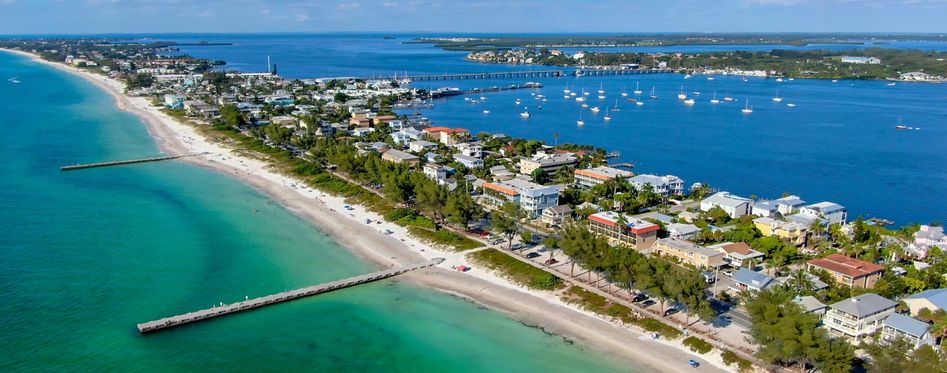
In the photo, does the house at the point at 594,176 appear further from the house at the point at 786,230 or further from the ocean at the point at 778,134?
the house at the point at 786,230

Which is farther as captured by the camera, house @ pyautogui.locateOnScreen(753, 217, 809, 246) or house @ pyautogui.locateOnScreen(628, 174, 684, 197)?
house @ pyautogui.locateOnScreen(628, 174, 684, 197)

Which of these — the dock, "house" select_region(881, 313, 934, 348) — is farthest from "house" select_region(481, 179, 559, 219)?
the dock

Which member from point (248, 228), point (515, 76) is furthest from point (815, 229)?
point (515, 76)

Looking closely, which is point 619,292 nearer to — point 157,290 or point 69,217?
point 157,290

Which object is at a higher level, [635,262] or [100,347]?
[635,262]

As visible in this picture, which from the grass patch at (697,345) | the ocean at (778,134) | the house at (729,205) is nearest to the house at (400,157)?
the ocean at (778,134)

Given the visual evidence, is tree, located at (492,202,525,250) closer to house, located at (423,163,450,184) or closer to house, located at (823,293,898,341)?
house, located at (423,163,450,184)
